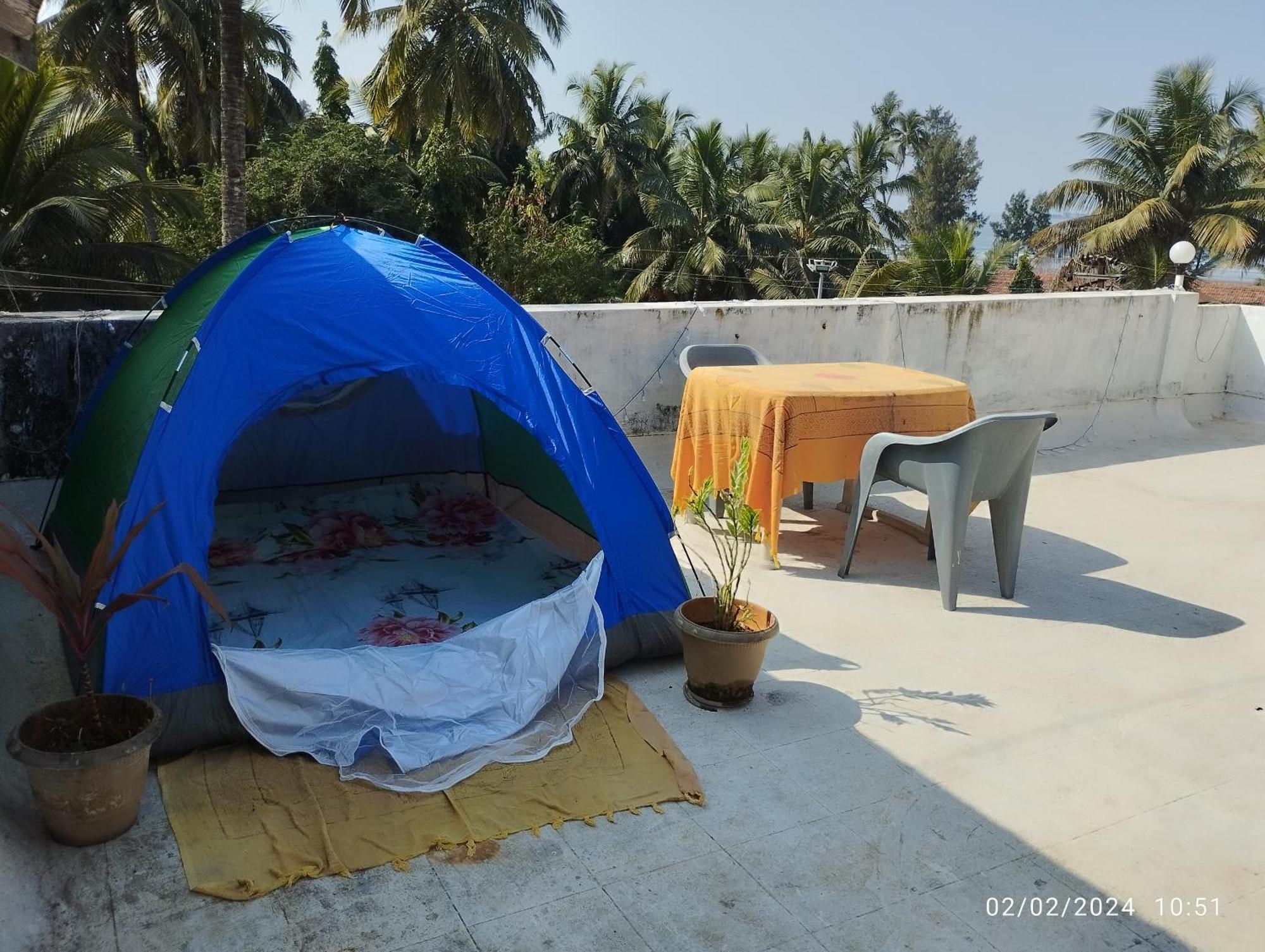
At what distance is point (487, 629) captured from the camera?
325 centimetres

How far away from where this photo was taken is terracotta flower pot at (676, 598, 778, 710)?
3.20 m

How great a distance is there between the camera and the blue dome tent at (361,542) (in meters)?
2.93

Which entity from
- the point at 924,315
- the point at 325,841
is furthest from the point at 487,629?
the point at 924,315

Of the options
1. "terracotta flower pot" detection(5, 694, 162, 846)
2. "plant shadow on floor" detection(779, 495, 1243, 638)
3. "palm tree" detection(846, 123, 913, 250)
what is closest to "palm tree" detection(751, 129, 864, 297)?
"palm tree" detection(846, 123, 913, 250)

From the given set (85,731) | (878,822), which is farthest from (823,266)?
(85,731)

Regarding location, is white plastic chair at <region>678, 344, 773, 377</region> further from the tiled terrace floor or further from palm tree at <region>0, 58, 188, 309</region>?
palm tree at <region>0, 58, 188, 309</region>

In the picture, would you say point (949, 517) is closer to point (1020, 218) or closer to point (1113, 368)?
point (1113, 368)

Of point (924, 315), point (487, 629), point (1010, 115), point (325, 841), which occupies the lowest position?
point (325, 841)

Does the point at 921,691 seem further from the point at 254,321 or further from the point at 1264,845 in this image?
the point at 254,321

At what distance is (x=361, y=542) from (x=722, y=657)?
198 cm

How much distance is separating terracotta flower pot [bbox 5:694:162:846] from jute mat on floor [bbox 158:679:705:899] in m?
0.16

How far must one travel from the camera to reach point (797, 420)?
4422mm

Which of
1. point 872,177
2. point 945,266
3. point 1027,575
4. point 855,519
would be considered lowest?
point 1027,575

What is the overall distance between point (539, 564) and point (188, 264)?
10204 millimetres
